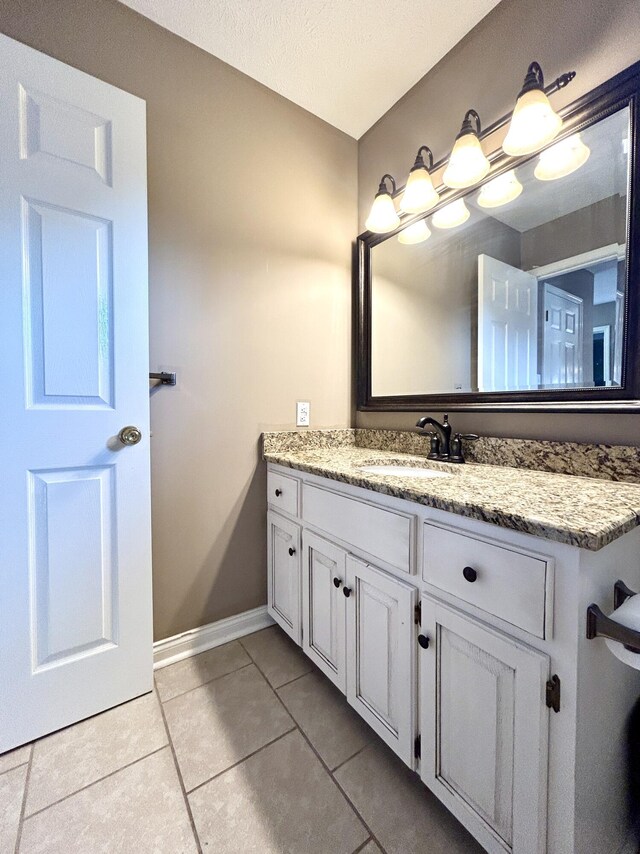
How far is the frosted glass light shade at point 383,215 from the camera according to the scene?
147 centimetres

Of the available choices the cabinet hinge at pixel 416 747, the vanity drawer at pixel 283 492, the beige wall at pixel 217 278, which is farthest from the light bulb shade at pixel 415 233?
the cabinet hinge at pixel 416 747

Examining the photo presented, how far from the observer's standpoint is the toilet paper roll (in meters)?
0.56

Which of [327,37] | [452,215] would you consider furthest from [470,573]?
[327,37]

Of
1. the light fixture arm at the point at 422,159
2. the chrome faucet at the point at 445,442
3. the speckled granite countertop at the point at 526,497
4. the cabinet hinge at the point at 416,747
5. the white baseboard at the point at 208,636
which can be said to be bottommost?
the white baseboard at the point at 208,636

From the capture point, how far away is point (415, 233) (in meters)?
1.53

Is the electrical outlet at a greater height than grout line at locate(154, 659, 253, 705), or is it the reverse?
the electrical outlet

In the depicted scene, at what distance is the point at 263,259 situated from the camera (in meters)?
1.53

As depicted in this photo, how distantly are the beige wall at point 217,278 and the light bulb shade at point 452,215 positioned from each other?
0.52m

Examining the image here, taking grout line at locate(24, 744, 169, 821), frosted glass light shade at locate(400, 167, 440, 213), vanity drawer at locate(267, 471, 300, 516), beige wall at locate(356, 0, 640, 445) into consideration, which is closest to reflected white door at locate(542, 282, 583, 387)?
beige wall at locate(356, 0, 640, 445)

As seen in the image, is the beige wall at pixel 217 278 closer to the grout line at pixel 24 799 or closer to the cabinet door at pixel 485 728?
the grout line at pixel 24 799

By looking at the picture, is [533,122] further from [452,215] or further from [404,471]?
[404,471]

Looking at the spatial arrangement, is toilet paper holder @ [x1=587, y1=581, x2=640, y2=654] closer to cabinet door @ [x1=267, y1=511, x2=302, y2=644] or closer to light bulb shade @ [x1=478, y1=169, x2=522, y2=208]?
cabinet door @ [x1=267, y1=511, x2=302, y2=644]

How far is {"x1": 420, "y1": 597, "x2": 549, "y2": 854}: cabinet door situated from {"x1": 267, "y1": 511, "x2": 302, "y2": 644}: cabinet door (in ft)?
1.97

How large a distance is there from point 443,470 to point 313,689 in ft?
2.97
